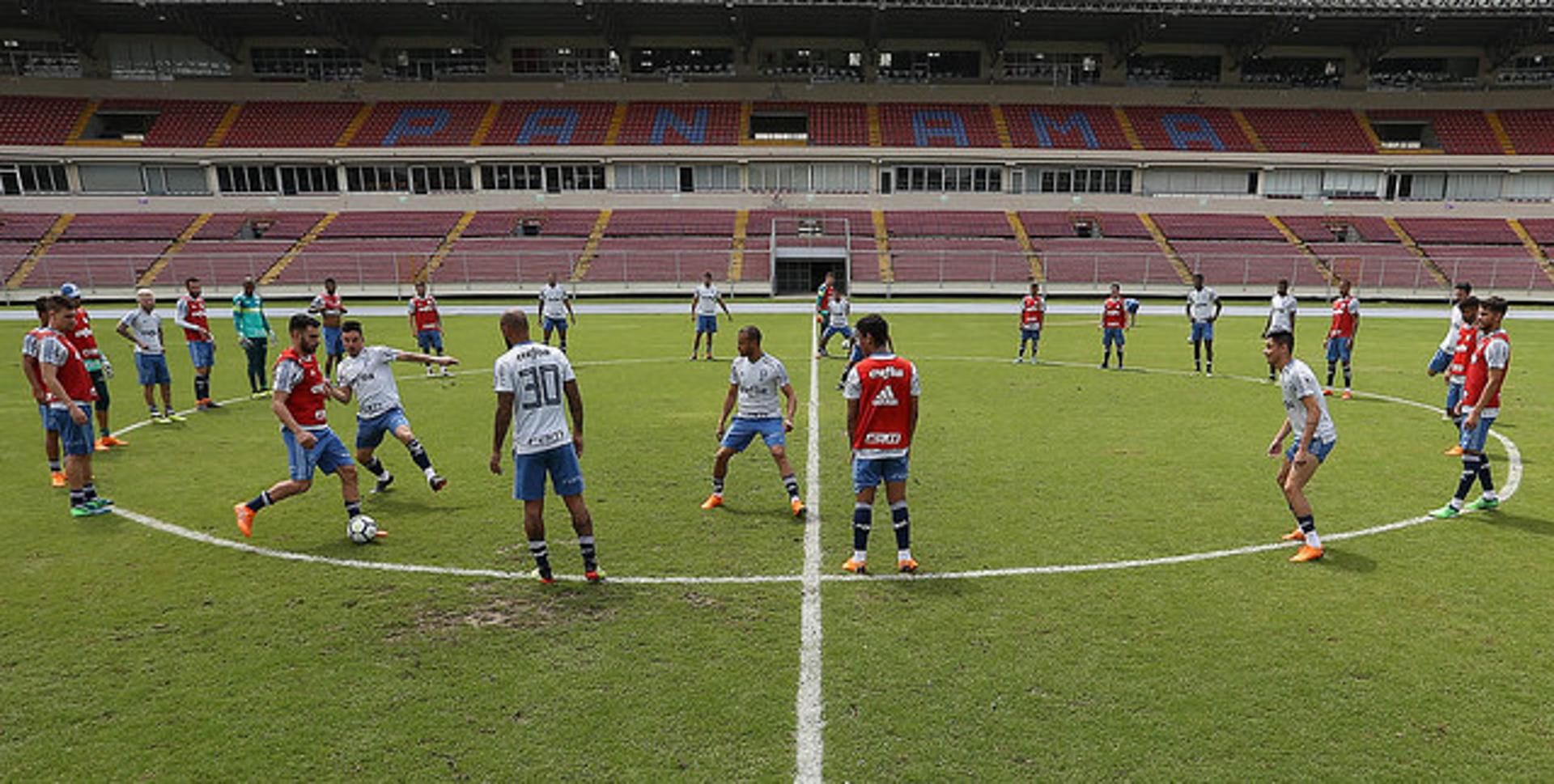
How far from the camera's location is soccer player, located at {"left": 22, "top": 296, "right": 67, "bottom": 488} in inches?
359

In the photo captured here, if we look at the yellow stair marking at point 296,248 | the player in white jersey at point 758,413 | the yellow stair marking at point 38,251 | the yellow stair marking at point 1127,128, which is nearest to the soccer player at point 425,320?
the player in white jersey at point 758,413

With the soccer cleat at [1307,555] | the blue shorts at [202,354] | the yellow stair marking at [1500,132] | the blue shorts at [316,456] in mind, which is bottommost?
the soccer cleat at [1307,555]

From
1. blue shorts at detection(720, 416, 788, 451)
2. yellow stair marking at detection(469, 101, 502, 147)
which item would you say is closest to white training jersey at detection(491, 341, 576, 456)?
blue shorts at detection(720, 416, 788, 451)

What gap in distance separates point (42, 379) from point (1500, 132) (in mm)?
68588

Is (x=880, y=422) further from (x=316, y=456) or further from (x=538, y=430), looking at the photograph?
(x=316, y=456)

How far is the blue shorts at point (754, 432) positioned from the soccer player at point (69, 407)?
6.81m

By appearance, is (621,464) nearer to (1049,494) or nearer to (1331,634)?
(1049,494)

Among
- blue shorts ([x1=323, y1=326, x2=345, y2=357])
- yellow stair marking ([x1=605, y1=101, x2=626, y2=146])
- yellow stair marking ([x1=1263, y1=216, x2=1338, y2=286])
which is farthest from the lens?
yellow stair marking ([x1=605, y1=101, x2=626, y2=146])

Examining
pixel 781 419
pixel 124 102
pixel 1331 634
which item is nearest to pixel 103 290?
pixel 124 102

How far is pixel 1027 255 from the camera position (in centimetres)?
4422

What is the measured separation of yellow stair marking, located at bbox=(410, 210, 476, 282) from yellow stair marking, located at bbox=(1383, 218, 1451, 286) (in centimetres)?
5073

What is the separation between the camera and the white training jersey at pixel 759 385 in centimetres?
894

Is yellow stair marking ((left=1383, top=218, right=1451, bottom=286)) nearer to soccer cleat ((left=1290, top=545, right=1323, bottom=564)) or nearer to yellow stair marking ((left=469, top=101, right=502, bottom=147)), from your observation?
soccer cleat ((left=1290, top=545, right=1323, bottom=564))

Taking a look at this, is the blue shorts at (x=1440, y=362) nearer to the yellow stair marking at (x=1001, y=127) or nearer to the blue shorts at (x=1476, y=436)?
the blue shorts at (x=1476, y=436)
